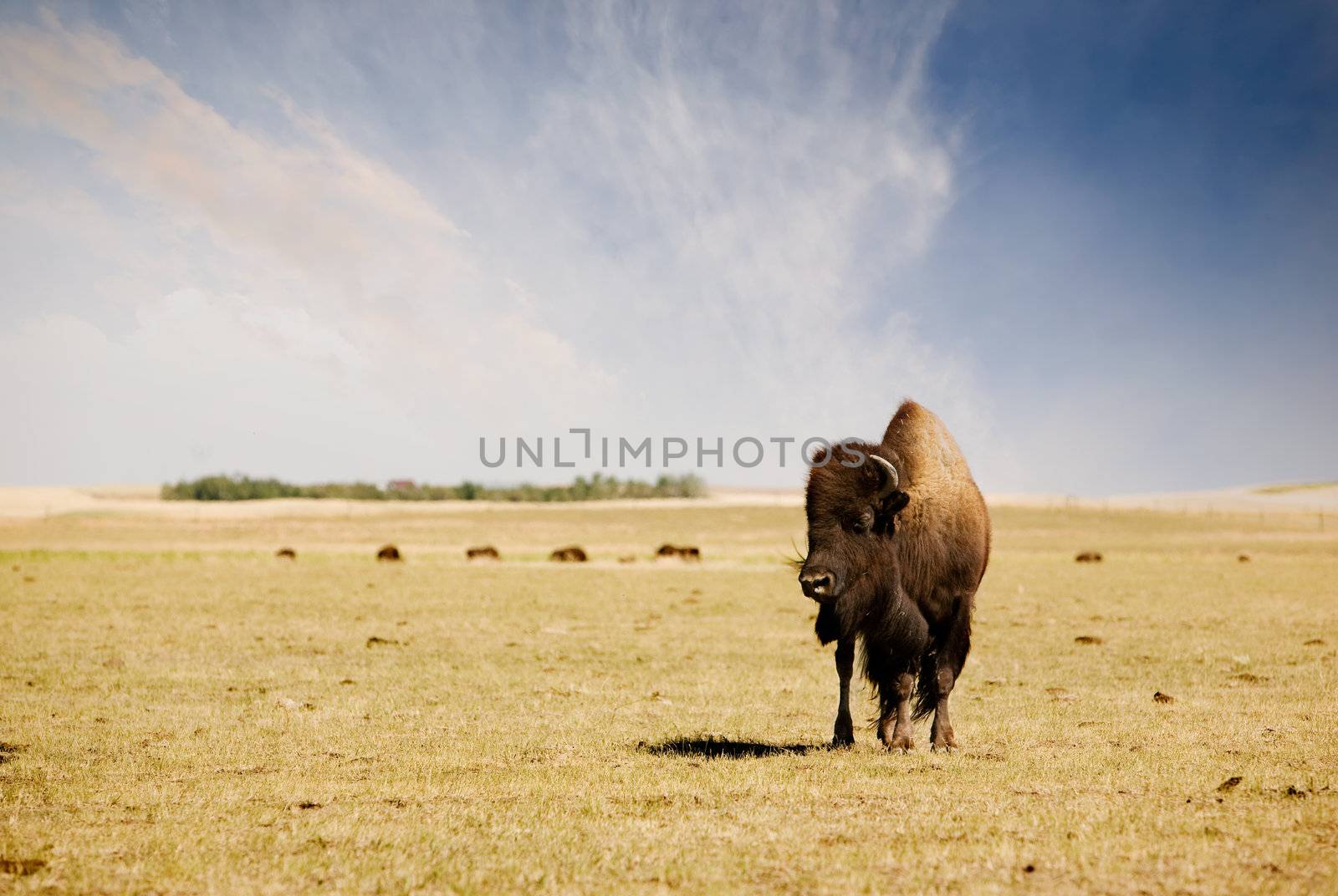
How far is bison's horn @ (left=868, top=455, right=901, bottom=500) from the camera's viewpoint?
336 inches

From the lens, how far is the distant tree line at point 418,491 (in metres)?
114

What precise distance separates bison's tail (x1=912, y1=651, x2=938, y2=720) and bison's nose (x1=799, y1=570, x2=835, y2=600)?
6.04 feet

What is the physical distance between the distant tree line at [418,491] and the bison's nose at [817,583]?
110m

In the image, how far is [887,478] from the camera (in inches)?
339

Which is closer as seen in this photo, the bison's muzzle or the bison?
the bison's muzzle

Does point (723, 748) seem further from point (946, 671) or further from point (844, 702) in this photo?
point (946, 671)

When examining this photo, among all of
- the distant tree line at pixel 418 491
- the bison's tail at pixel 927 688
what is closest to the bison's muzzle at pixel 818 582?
the bison's tail at pixel 927 688

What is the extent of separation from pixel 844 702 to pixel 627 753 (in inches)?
82.5

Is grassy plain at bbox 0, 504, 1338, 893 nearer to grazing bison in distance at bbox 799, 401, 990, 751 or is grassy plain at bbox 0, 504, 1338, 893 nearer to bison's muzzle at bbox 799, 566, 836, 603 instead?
grazing bison in distance at bbox 799, 401, 990, 751

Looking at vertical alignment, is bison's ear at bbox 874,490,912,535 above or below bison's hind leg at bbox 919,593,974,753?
above

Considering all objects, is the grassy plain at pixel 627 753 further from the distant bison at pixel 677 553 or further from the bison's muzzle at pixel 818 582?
Result: the distant bison at pixel 677 553

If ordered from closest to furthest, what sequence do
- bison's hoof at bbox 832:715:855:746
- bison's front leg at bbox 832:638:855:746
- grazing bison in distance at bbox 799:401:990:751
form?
grazing bison in distance at bbox 799:401:990:751
bison's front leg at bbox 832:638:855:746
bison's hoof at bbox 832:715:855:746

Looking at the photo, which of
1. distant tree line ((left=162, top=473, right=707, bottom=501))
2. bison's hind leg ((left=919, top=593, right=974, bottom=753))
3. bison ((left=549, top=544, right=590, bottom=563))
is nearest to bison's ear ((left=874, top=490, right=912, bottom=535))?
bison's hind leg ((left=919, top=593, right=974, bottom=753))

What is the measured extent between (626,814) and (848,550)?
299cm
